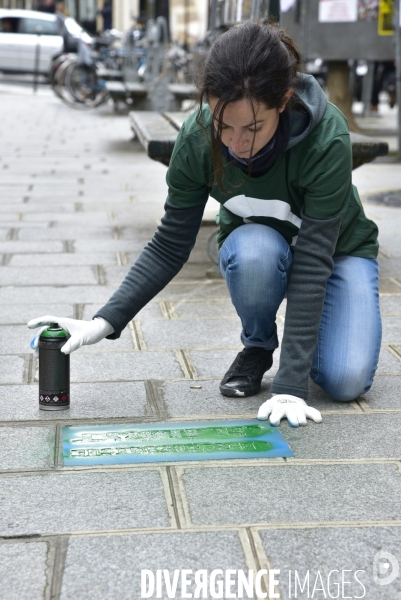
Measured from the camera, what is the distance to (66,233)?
18.7ft

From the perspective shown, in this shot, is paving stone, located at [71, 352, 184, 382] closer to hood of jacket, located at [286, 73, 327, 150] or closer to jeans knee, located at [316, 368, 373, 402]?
jeans knee, located at [316, 368, 373, 402]

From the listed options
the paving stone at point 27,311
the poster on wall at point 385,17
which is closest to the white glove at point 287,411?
the paving stone at point 27,311

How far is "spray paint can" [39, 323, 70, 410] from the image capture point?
109 inches

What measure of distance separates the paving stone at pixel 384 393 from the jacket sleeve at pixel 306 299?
0.35m

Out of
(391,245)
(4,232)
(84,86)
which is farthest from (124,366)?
(84,86)

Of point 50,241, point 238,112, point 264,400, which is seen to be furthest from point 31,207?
point 238,112

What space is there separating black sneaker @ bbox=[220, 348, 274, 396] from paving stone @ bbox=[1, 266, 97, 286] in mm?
1535

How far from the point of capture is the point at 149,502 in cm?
227

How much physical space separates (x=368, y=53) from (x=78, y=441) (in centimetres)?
799

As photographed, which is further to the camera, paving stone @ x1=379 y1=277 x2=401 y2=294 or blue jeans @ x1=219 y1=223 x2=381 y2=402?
paving stone @ x1=379 y1=277 x2=401 y2=294

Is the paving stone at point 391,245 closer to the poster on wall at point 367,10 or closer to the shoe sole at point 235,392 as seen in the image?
the shoe sole at point 235,392

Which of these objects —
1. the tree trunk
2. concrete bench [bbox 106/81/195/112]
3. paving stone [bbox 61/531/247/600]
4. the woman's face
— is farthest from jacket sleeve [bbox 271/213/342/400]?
the tree trunk

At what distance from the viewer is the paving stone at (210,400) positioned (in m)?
2.93

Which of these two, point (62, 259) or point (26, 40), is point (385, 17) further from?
point (26, 40)
